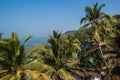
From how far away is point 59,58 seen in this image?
30.7 metres

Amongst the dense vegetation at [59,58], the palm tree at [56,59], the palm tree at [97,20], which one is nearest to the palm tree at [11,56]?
the dense vegetation at [59,58]

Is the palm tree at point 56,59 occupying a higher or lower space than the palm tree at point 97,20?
lower

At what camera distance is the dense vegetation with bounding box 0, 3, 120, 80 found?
23516 mm

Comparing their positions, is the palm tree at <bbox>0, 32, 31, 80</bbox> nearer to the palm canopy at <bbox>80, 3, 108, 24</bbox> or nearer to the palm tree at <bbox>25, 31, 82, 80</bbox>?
the palm tree at <bbox>25, 31, 82, 80</bbox>

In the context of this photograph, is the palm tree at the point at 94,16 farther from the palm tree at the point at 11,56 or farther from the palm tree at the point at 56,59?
the palm tree at the point at 11,56

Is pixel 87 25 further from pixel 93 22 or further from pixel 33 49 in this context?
pixel 33 49

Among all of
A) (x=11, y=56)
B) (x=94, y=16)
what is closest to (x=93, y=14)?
(x=94, y=16)

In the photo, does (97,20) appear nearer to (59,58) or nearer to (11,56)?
(59,58)

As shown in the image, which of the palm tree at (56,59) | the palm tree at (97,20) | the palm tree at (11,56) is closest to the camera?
the palm tree at (11,56)

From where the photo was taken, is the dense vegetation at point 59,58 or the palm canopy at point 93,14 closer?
the dense vegetation at point 59,58

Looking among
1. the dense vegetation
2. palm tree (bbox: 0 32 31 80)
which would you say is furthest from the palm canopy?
palm tree (bbox: 0 32 31 80)

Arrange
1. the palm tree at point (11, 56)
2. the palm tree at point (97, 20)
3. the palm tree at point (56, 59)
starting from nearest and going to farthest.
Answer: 1. the palm tree at point (11, 56)
2. the palm tree at point (56, 59)
3. the palm tree at point (97, 20)

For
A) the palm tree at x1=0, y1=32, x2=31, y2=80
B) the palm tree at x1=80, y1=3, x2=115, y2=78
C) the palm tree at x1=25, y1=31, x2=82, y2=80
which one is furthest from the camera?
the palm tree at x1=80, y1=3, x2=115, y2=78

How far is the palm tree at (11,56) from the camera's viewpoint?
23.2m
